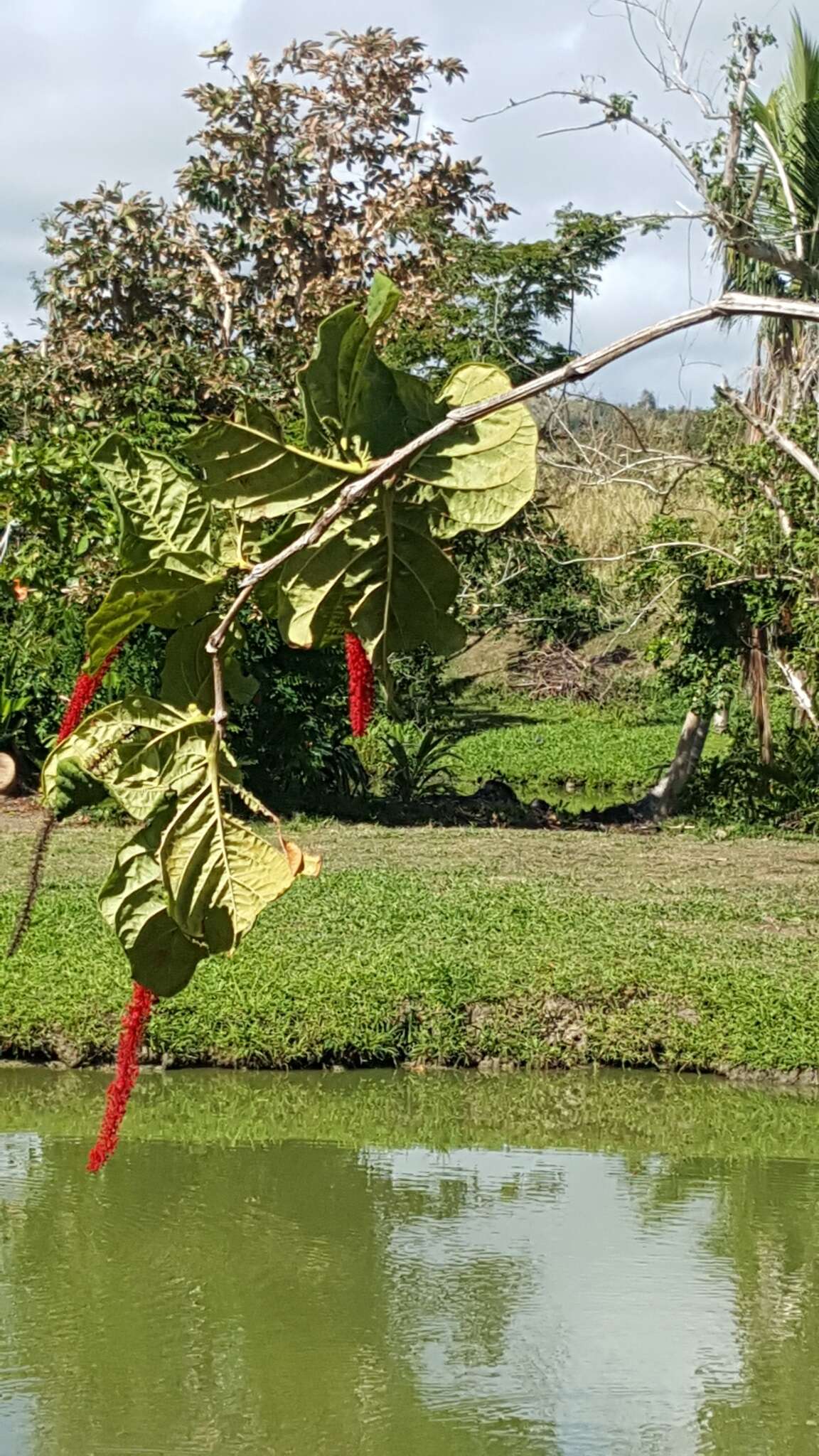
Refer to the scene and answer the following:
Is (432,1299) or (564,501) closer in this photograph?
(432,1299)

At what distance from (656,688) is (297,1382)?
44.3 feet

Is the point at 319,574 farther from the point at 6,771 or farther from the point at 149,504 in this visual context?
the point at 6,771

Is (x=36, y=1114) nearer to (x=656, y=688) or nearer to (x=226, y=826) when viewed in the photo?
(x=226, y=826)

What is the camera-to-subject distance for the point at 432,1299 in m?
3.50

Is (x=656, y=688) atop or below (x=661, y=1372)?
atop

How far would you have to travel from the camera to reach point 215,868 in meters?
1.31

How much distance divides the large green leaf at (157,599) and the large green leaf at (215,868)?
14 centimetres

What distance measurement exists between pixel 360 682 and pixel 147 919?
0.88 ft

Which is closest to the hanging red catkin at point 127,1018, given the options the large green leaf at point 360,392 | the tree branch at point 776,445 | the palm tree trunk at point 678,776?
the large green leaf at point 360,392

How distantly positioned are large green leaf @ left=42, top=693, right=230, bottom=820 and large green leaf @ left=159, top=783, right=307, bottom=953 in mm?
21

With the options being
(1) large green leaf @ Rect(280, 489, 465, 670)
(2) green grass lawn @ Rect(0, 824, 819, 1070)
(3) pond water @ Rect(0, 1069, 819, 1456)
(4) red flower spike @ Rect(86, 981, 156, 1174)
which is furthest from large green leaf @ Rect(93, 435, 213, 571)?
(2) green grass lawn @ Rect(0, 824, 819, 1070)

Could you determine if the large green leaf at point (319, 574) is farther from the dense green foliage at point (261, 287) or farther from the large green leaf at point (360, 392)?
the dense green foliage at point (261, 287)

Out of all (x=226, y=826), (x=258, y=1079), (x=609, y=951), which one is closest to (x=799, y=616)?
(x=609, y=951)

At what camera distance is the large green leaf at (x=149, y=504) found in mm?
1334
